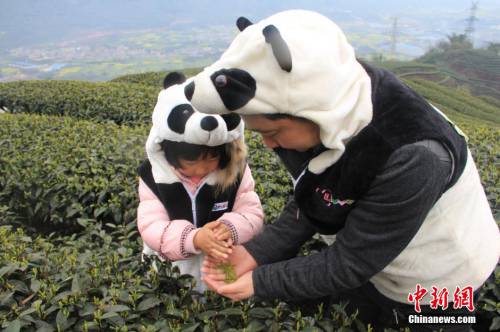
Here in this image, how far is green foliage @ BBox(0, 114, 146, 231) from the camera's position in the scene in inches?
120

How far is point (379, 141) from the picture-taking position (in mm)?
1201

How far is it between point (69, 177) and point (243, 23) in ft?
8.02

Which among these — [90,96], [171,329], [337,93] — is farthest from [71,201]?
[90,96]

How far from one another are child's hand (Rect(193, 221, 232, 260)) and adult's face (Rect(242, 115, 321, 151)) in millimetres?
594

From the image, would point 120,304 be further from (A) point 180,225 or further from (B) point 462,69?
(B) point 462,69

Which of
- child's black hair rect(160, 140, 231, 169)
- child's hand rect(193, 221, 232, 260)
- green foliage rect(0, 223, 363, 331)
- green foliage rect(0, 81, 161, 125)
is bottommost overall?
green foliage rect(0, 81, 161, 125)

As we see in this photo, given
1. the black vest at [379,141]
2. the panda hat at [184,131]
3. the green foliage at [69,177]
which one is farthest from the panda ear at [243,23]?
the green foliage at [69,177]

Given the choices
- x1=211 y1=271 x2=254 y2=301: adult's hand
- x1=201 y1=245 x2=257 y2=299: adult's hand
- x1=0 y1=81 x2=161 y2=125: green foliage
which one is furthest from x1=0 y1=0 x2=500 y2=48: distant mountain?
x1=211 y1=271 x2=254 y2=301: adult's hand

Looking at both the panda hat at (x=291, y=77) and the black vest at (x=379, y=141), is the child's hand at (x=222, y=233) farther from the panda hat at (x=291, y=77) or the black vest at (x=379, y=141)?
the panda hat at (x=291, y=77)

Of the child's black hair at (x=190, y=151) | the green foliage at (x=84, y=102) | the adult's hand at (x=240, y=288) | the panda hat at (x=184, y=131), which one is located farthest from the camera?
the green foliage at (x=84, y=102)

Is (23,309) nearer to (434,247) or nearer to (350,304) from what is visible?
(350,304)

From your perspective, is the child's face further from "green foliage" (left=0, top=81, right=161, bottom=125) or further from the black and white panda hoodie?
"green foliage" (left=0, top=81, right=161, bottom=125)

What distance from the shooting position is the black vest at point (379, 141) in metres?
1.20

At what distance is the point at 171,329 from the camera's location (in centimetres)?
158
